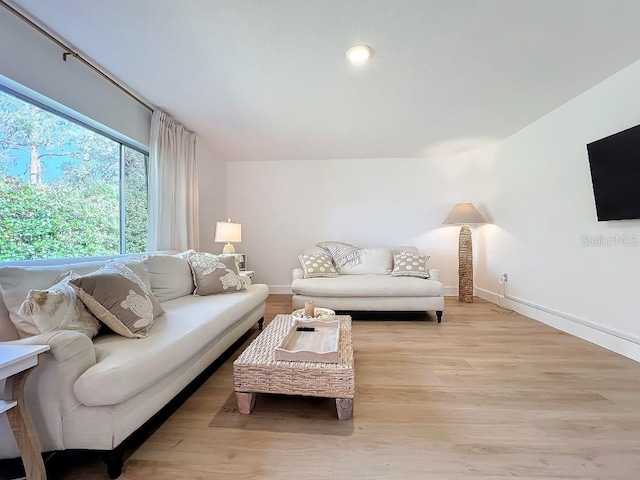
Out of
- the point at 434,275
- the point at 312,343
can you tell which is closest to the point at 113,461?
the point at 312,343

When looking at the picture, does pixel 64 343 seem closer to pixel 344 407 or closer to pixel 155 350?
pixel 155 350

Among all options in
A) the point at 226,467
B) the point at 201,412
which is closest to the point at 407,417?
the point at 226,467

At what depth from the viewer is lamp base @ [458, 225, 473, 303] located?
14.0 ft

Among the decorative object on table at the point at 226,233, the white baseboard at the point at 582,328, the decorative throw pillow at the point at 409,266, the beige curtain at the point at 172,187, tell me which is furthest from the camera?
the decorative throw pillow at the point at 409,266

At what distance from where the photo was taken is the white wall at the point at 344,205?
4.76m

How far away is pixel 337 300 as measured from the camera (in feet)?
11.3

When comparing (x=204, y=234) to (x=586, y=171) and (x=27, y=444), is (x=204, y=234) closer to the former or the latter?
(x=27, y=444)

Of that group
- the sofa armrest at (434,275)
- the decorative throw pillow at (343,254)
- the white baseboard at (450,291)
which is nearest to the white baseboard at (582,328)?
the white baseboard at (450,291)

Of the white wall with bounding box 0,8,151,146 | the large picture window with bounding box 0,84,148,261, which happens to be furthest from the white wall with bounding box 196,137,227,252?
the white wall with bounding box 0,8,151,146

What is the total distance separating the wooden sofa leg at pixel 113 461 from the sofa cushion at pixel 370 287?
2402mm

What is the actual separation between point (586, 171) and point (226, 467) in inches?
141

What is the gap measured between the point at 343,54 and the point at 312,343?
79.2 inches

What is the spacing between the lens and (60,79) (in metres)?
2.10

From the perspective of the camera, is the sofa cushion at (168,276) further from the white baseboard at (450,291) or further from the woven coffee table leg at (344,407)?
the white baseboard at (450,291)
